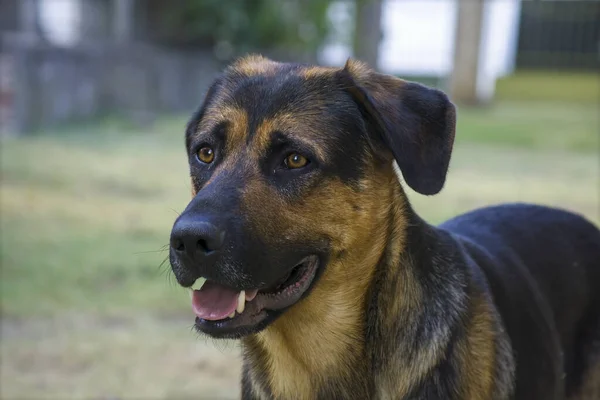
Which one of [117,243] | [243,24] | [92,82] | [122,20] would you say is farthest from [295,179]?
[243,24]

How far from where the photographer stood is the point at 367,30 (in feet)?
73.5

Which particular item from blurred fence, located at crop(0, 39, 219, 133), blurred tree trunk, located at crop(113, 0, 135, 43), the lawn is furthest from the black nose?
blurred tree trunk, located at crop(113, 0, 135, 43)

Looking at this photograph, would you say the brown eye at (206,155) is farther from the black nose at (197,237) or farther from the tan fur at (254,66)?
the black nose at (197,237)

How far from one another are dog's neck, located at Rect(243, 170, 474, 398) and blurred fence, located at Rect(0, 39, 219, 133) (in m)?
14.5

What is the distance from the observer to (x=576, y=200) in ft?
33.5

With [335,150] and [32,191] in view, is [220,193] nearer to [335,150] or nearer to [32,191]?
[335,150]

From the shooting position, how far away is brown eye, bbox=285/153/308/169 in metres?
2.98

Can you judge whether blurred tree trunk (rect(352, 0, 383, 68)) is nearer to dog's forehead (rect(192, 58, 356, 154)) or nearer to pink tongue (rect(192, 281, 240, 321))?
dog's forehead (rect(192, 58, 356, 154))

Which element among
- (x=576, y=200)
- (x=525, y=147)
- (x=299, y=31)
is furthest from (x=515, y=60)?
(x=576, y=200)

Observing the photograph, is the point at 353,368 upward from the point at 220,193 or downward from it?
downward

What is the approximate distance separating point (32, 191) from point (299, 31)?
55.0ft

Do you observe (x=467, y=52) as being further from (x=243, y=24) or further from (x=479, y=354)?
(x=479, y=354)

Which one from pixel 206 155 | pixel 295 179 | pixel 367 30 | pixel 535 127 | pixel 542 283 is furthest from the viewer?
pixel 367 30

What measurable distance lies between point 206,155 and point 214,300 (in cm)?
70
